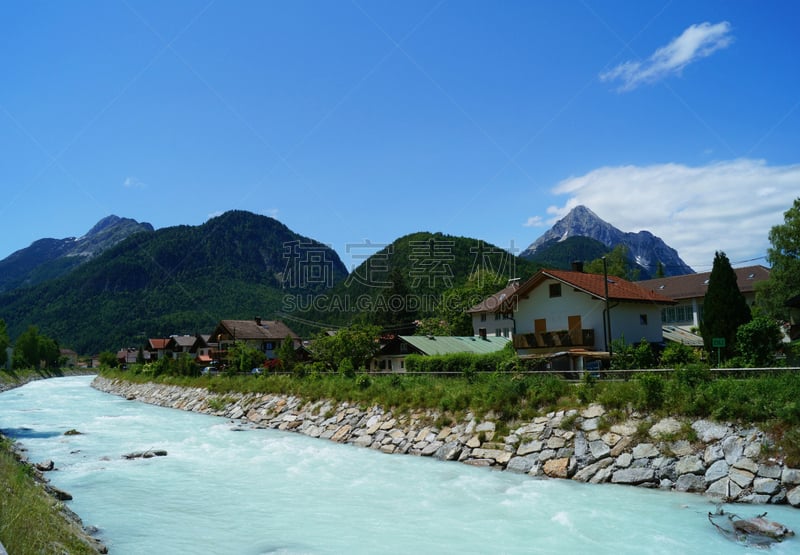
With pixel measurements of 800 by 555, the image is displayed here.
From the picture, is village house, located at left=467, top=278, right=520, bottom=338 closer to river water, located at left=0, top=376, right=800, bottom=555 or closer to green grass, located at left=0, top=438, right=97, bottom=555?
river water, located at left=0, top=376, right=800, bottom=555

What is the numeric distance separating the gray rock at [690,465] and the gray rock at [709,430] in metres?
0.65

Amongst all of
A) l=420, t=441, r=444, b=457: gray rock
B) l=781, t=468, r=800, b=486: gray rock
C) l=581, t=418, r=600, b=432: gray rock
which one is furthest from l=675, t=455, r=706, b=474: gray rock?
l=420, t=441, r=444, b=457: gray rock

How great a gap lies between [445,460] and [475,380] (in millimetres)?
4799

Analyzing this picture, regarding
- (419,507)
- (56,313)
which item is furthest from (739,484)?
(56,313)

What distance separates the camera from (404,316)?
82.0 meters

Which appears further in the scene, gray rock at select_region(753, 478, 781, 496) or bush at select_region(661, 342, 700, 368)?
bush at select_region(661, 342, 700, 368)

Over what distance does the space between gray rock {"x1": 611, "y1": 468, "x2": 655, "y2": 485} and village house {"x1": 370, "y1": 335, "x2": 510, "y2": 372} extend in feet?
105

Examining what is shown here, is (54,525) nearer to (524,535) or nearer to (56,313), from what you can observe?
(524,535)

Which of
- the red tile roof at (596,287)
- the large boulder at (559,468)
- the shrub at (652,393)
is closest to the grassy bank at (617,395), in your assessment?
the shrub at (652,393)

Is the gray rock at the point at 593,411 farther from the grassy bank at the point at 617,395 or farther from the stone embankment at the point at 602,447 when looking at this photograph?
the grassy bank at the point at 617,395

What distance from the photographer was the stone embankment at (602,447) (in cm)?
1374

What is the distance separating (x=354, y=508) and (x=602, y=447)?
811 centimetres

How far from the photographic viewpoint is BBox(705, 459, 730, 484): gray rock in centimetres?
1407

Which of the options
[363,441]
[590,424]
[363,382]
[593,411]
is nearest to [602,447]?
[590,424]
